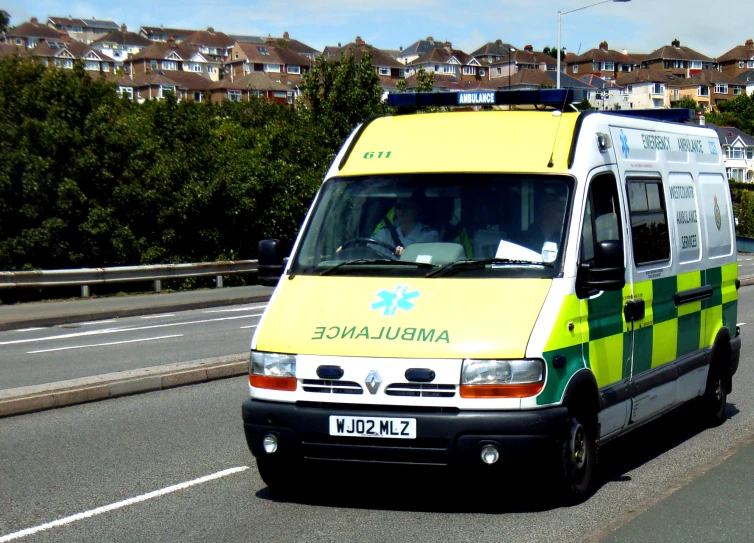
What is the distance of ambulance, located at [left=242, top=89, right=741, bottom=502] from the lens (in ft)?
19.9

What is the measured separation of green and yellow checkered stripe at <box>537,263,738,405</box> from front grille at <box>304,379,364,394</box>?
3.35ft

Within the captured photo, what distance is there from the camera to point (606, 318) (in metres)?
7.04

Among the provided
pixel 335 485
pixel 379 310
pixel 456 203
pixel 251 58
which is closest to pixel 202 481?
pixel 335 485

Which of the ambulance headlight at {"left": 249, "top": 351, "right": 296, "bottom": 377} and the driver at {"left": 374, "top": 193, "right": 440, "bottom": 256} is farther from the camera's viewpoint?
the driver at {"left": 374, "top": 193, "right": 440, "bottom": 256}

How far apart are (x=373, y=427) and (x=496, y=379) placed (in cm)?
73

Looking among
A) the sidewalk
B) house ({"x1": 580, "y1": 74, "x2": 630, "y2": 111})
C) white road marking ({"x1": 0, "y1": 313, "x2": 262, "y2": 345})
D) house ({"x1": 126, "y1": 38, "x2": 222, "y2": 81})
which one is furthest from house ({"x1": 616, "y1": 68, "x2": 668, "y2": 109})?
white road marking ({"x1": 0, "y1": 313, "x2": 262, "y2": 345})

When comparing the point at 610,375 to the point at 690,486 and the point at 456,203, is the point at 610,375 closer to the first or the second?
the point at 690,486

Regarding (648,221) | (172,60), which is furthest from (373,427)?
(172,60)

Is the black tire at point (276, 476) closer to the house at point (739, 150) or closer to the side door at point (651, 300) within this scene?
the side door at point (651, 300)

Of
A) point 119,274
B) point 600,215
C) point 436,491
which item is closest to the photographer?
point 436,491

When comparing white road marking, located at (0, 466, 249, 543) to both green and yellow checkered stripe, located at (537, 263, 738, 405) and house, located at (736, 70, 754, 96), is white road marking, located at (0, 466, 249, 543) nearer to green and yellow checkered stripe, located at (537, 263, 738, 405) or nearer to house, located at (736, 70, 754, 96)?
green and yellow checkered stripe, located at (537, 263, 738, 405)

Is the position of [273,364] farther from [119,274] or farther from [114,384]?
[119,274]

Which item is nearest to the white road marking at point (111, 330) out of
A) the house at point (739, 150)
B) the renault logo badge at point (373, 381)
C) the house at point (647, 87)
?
the renault logo badge at point (373, 381)

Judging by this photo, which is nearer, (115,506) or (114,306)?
(115,506)
